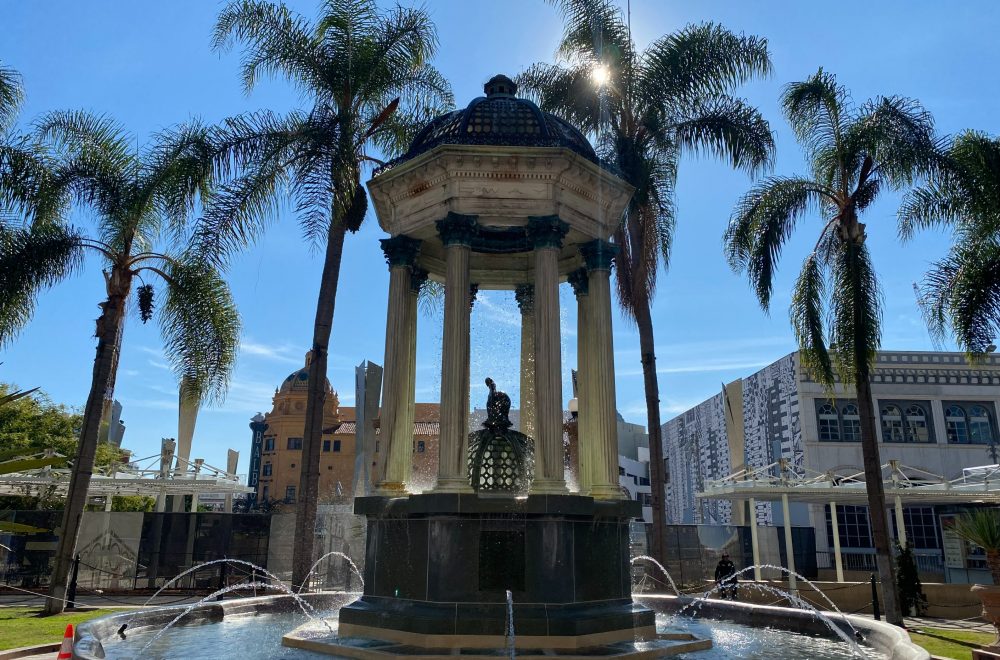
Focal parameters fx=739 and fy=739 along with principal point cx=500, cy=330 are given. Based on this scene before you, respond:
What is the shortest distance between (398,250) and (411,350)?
1633 mm

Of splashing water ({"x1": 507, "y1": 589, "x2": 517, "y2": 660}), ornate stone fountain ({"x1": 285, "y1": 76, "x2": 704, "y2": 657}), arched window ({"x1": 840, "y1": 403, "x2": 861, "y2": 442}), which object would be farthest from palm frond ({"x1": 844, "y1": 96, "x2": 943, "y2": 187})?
arched window ({"x1": 840, "y1": 403, "x2": 861, "y2": 442})

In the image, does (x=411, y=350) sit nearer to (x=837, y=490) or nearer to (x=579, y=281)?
(x=579, y=281)

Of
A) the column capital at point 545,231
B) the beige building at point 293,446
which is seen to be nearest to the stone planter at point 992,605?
the column capital at point 545,231

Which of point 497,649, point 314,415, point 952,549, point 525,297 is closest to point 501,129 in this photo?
point 525,297

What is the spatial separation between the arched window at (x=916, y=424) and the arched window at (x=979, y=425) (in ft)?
8.16

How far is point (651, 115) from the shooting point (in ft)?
66.4

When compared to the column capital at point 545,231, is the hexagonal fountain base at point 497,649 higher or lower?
lower

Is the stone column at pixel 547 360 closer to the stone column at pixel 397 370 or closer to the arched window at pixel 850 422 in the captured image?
the stone column at pixel 397 370

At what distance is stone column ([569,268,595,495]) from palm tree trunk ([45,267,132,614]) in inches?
467

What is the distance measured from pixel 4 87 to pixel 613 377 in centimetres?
1714

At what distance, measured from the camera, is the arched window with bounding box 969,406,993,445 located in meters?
40.6

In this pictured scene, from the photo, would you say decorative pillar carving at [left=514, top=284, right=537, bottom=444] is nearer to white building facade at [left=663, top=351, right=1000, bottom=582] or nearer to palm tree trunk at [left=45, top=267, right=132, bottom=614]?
palm tree trunk at [left=45, top=267, right=132, bottom=614]

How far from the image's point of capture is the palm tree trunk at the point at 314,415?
52.5 feet

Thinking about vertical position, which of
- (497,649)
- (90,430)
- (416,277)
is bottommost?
(497,649)
